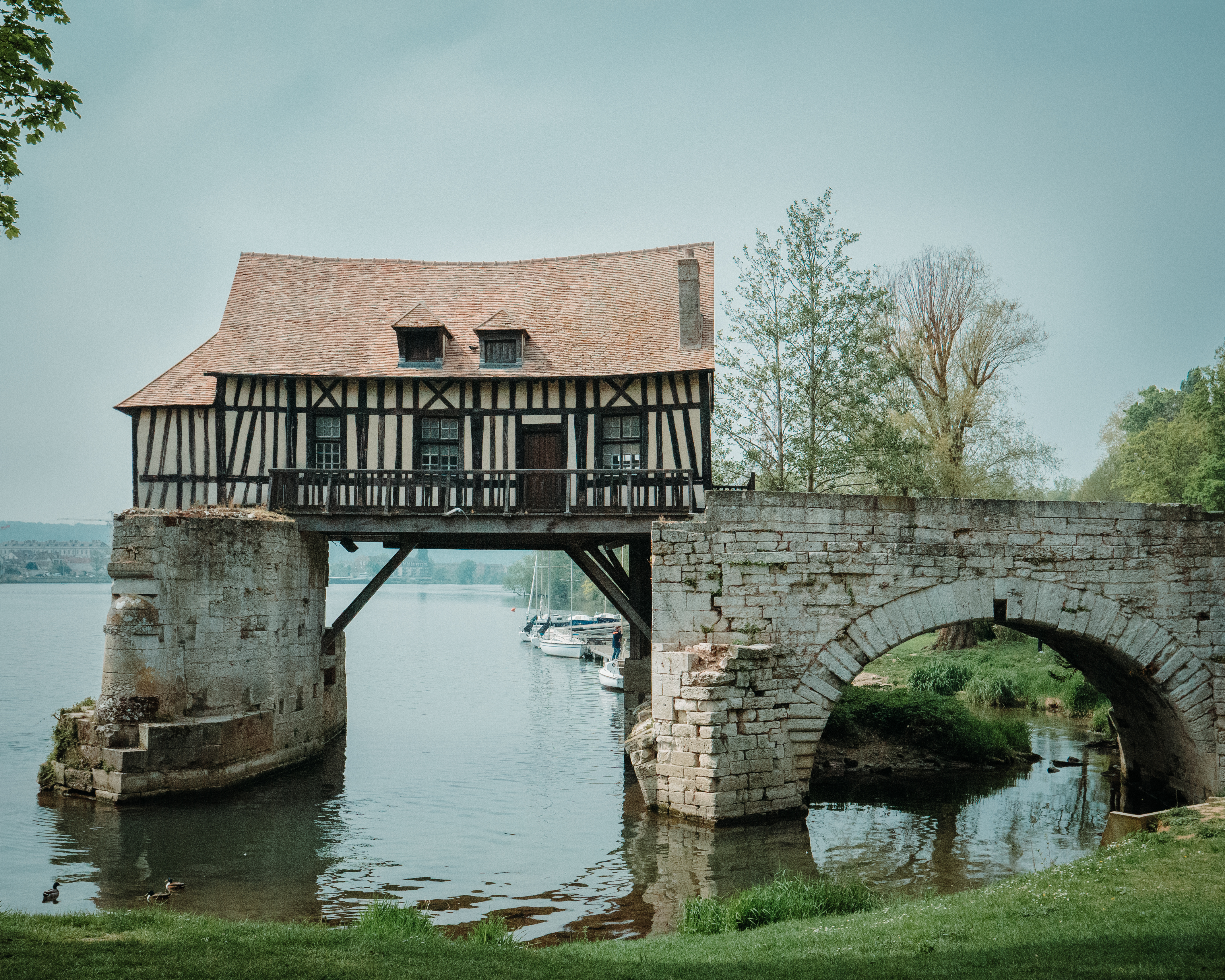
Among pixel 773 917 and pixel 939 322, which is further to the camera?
pixel 939 322

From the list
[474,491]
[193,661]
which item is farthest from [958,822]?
[193,661]

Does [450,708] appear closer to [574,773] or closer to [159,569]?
[574,773]

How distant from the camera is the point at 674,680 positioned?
10.2 metres

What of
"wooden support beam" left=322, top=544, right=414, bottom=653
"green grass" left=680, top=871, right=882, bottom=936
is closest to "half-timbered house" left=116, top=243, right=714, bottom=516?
"wooden support beam" left=322, top=544, right=414, bottom=653

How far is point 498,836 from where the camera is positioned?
10742mm

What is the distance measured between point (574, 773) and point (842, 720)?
13.8 ft

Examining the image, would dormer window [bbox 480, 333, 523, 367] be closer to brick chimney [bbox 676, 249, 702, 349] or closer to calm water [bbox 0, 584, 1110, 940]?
Result: brick chimney [bbox 676, 249, 702, 349]

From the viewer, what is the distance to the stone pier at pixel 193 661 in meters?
11.5

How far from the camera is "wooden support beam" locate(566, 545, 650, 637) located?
13.8 m

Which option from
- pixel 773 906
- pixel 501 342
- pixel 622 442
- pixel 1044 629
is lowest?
pixel 773 906

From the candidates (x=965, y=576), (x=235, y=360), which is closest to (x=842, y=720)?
(x=965, y=576)

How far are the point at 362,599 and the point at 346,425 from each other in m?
2.83

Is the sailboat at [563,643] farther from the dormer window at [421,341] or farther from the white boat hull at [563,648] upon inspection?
the dormer window at [421,341]

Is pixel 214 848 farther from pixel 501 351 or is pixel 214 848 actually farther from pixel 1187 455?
pixel 1187 455
